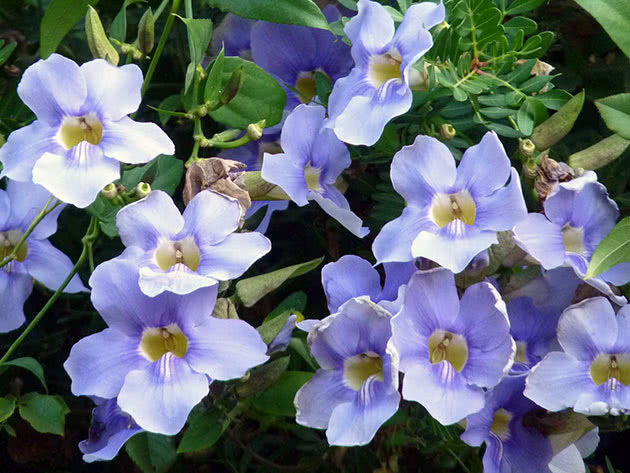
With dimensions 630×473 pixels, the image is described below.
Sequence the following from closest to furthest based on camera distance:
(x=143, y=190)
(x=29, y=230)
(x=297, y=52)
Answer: (x=143, y=190), (x=29, y=230), (x=297, y=52)

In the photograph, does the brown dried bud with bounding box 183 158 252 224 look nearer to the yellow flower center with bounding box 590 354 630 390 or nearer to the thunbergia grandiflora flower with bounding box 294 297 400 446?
the thunbergia grandiflora flower with bounding box 294 297 400 446

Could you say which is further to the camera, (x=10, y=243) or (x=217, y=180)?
(x=10, y=243)

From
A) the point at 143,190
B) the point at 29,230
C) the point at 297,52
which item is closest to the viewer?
the point at 143,190

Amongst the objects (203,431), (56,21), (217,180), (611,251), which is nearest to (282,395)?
(203,431)

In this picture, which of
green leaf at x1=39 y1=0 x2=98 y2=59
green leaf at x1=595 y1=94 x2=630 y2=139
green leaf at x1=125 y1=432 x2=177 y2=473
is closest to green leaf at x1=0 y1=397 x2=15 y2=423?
green leaf at x1=125 y1=432 x2=177 y2=473

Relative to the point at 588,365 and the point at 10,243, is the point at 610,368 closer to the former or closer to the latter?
the point at 588,365

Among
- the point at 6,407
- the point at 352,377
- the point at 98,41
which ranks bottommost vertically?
the point at 6,407
